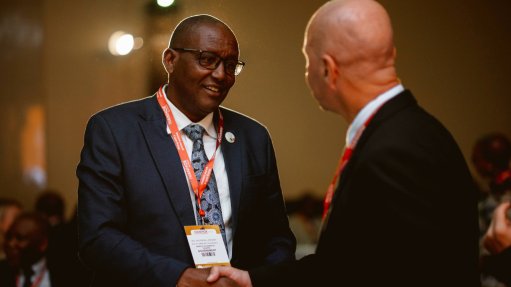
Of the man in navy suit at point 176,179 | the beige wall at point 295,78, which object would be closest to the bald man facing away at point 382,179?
the man in navy suit at point 176,179

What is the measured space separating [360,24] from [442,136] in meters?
0.37

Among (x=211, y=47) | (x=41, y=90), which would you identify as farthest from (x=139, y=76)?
(x=211, y=47)

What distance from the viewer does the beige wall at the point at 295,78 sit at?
7.12 meters

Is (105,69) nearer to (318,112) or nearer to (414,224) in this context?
(318,112)

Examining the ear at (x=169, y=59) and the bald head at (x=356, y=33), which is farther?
the ear at (x=169, y=59)

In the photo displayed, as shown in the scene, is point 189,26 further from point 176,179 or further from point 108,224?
point 108,224

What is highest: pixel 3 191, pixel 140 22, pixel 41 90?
pixel 140 22

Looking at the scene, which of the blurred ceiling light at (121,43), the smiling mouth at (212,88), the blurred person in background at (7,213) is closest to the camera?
the smiling mouth at (212,88)

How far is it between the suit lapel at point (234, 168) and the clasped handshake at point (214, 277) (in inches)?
8.4

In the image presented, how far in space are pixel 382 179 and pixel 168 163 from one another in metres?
1.04

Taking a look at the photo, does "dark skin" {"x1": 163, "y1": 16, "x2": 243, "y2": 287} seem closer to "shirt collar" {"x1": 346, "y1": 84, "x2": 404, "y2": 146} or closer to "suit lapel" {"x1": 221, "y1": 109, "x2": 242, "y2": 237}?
"suit lapel" {"x1": 221, "y1": 109, "x2": 242, "y2": 237}

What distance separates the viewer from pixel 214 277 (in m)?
2.34

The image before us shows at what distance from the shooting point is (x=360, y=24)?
190cm

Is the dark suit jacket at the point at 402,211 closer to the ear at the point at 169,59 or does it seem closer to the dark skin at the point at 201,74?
the dark skin at the point at 201,74
